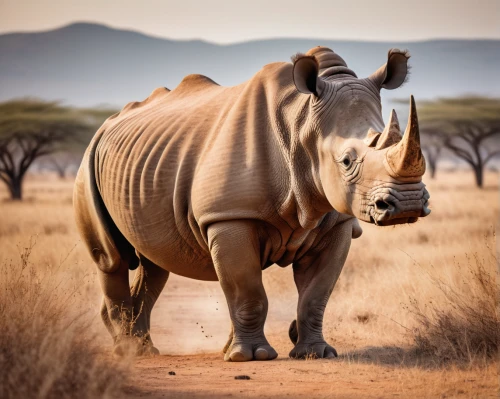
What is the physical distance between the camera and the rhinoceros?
6.41 m

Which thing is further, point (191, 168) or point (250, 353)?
point (191, 168)

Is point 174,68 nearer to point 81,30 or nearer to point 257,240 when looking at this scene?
point 81,30

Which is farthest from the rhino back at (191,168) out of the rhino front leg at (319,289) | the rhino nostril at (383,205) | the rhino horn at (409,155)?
the rhino horn at (409,155)

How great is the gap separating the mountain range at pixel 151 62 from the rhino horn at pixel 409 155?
410 feet

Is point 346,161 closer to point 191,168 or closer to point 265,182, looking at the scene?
point 265,182

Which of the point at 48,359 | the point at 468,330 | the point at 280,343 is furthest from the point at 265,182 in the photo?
the point at 280,343

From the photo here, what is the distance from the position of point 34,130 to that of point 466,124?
17.3 meters

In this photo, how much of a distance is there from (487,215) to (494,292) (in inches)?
556

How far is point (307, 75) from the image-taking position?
22.5ft

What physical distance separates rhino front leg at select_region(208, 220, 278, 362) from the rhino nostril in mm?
1373

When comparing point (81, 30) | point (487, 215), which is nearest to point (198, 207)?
point (487, 215)

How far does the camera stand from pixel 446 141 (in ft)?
138

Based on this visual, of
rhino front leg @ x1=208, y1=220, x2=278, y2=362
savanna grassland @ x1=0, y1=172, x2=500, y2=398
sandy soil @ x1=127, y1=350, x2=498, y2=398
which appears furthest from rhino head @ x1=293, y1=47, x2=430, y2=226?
savanna grassland @ x1=0, y1=172, x2=500, y2=398

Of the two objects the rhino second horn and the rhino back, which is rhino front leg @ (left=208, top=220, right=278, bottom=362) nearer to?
the rhino back
